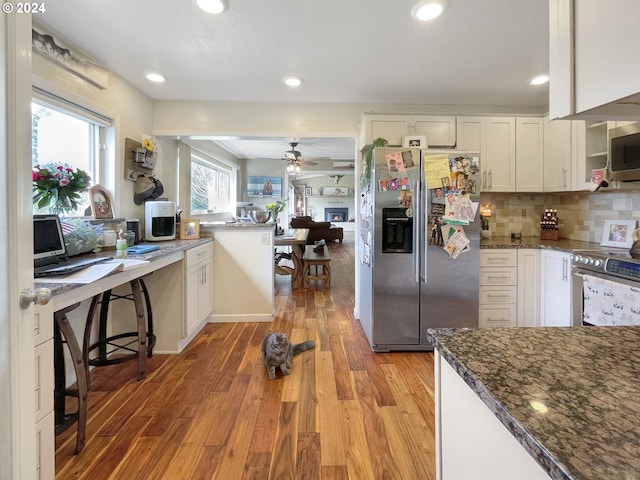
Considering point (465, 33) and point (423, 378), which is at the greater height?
point (465, 33)

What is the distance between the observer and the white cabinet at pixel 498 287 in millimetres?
2775

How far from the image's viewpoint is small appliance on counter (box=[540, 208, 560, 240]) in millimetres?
3066

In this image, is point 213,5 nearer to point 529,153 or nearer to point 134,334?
point 134,334

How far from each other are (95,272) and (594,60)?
1.93 metres

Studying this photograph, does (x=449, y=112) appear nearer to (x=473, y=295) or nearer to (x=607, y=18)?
(x=473, y=295)

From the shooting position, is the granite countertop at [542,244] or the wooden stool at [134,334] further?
the granite countertop at [542,244]

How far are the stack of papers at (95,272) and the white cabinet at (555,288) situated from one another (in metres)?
3.06

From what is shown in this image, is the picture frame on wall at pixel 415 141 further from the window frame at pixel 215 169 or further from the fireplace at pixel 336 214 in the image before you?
the fireplace at pixel 336 214

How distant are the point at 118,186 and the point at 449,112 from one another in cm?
318

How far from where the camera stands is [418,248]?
2.57 metres

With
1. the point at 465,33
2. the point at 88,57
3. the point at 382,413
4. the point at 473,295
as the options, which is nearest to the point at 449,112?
the point at 465,33

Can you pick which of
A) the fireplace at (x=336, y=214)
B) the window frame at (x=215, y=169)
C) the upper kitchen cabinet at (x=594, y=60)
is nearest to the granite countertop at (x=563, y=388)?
the upper kitchen cabinet at (x=594, y=60)

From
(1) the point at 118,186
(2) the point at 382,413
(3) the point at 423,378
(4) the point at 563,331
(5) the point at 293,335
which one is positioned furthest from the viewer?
(5) the point at 293,335

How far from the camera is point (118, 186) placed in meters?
2.61
